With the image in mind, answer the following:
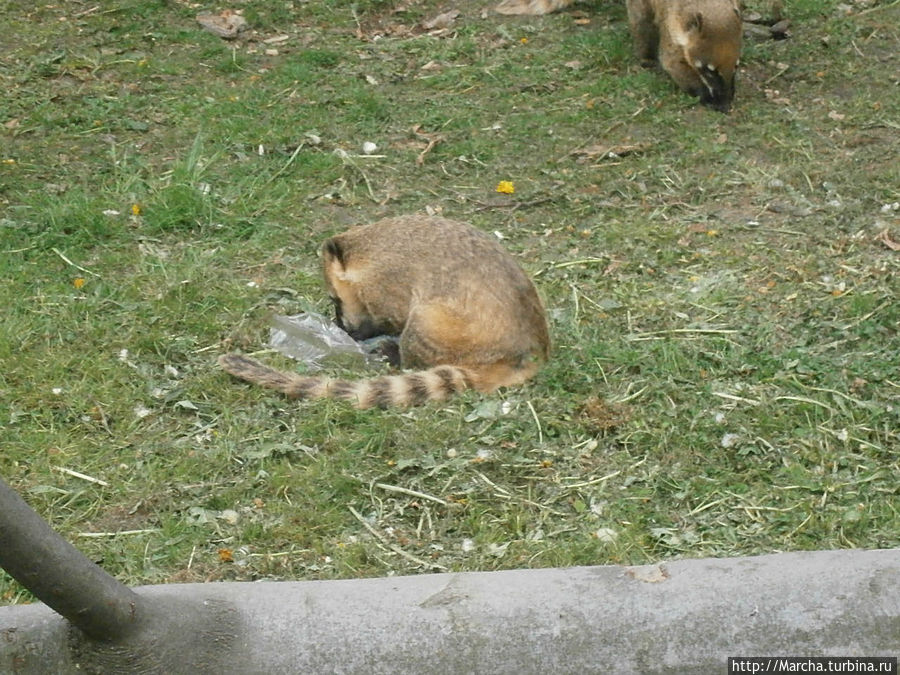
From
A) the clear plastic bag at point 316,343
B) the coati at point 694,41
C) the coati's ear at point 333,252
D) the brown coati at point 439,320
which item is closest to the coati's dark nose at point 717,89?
the coati at point 694,41

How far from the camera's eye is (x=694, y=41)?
9016 millimetres

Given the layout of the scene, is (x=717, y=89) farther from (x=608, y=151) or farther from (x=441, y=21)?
(x=441, y=21)

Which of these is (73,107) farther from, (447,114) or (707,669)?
(707,669)

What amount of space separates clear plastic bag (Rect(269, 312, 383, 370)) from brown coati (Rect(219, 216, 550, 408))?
124 millimetres

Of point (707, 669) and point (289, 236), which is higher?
point (707, 669)

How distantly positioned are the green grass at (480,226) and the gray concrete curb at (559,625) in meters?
1.06

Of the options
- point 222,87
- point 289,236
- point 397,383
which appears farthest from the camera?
point 222,87

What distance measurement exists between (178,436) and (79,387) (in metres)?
0.62

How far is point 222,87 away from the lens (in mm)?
9180

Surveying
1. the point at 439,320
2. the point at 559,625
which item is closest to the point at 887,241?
the point at 439,320

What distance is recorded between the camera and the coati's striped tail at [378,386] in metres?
5.48

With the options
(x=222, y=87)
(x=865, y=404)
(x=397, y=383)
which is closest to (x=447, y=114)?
(x=222, y=87)

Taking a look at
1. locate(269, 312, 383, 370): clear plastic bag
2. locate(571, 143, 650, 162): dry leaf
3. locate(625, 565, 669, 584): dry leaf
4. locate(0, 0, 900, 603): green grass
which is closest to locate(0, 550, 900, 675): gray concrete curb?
locate(625, 565, 669, 584): dry leaf

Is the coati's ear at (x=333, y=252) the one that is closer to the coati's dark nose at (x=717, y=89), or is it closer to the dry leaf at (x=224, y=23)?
the coati's dark nose at (x=717, y=89)
